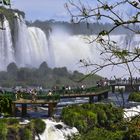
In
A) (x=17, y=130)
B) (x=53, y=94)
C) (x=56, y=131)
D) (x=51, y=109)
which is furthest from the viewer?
(x=53, y=94)

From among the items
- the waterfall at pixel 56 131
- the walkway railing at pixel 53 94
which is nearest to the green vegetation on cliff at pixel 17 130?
the waterfall at pixel 56 131

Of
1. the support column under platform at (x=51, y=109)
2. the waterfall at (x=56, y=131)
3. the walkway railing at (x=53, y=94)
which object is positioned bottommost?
the waterfall at (x=56, y=131)

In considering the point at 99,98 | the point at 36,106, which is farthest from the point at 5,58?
the point at 36,106

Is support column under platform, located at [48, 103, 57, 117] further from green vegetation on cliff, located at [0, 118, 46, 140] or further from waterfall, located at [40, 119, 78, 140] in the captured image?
green vegetation on cliff, located at [0, 118, 46, 140]

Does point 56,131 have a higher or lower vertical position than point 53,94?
lower

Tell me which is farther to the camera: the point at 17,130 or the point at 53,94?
the point at 53,94

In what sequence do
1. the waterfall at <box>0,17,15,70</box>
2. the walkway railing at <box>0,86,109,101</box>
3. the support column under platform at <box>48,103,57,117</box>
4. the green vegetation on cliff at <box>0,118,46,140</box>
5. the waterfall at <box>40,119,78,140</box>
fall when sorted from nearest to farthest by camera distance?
the green vegetation on cliff at <box>0,118,46,140</box>, the waterfall at <box>40,119,78,140</box>, the support column under platform at <box>48,103,57,117</box>, the walkway railing at <box>0,86,109,101</box>, the waterfall at <box>0,17,15,70</box>

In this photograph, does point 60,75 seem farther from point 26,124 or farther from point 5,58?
point 26,124

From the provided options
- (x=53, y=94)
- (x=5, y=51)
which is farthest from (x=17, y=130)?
(x=5, y=51)

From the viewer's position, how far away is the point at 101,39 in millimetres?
4559

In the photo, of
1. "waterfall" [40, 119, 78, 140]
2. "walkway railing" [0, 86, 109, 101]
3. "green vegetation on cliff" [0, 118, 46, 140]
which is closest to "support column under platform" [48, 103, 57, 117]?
"walkway railing" [0, 86, 109, 101]

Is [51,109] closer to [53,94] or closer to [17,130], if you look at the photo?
[53,94]

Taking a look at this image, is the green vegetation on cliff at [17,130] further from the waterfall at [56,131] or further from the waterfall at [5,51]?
the waterfall at [5,51]

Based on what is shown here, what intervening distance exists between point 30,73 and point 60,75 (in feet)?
26.4
